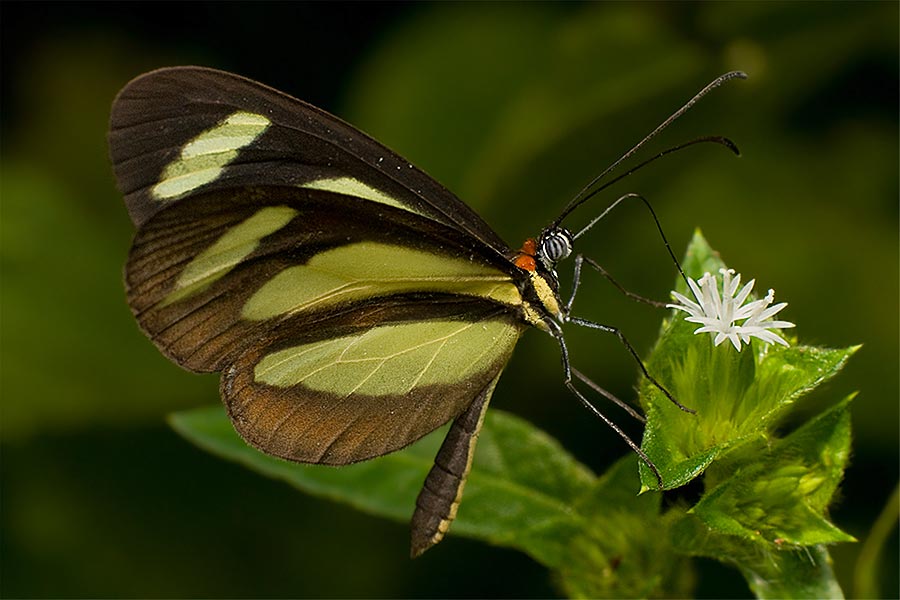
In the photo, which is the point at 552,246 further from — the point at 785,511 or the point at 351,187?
the point at 785,511

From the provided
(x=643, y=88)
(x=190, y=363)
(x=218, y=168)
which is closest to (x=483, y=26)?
(x=643, y=88)

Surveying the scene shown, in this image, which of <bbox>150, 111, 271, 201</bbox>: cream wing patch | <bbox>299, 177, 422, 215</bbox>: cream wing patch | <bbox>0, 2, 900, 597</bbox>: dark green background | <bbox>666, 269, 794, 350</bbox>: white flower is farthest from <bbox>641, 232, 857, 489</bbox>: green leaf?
<bbox>150, 111, 271, 201</bbox>: cream wing patch

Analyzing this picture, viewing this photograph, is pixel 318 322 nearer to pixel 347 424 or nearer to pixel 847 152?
pixel 347 424

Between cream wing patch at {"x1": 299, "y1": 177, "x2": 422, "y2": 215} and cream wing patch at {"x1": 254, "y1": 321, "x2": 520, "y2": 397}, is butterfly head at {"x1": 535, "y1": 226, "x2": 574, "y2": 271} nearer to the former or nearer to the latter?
cream wing patch at {"x1": 254, "y1": 321, "x2": 520, "y2": 397}

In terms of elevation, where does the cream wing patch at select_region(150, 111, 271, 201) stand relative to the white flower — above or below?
below

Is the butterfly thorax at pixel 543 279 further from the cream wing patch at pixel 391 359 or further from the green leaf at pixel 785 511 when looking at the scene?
the green leaf at pixel 785 511
